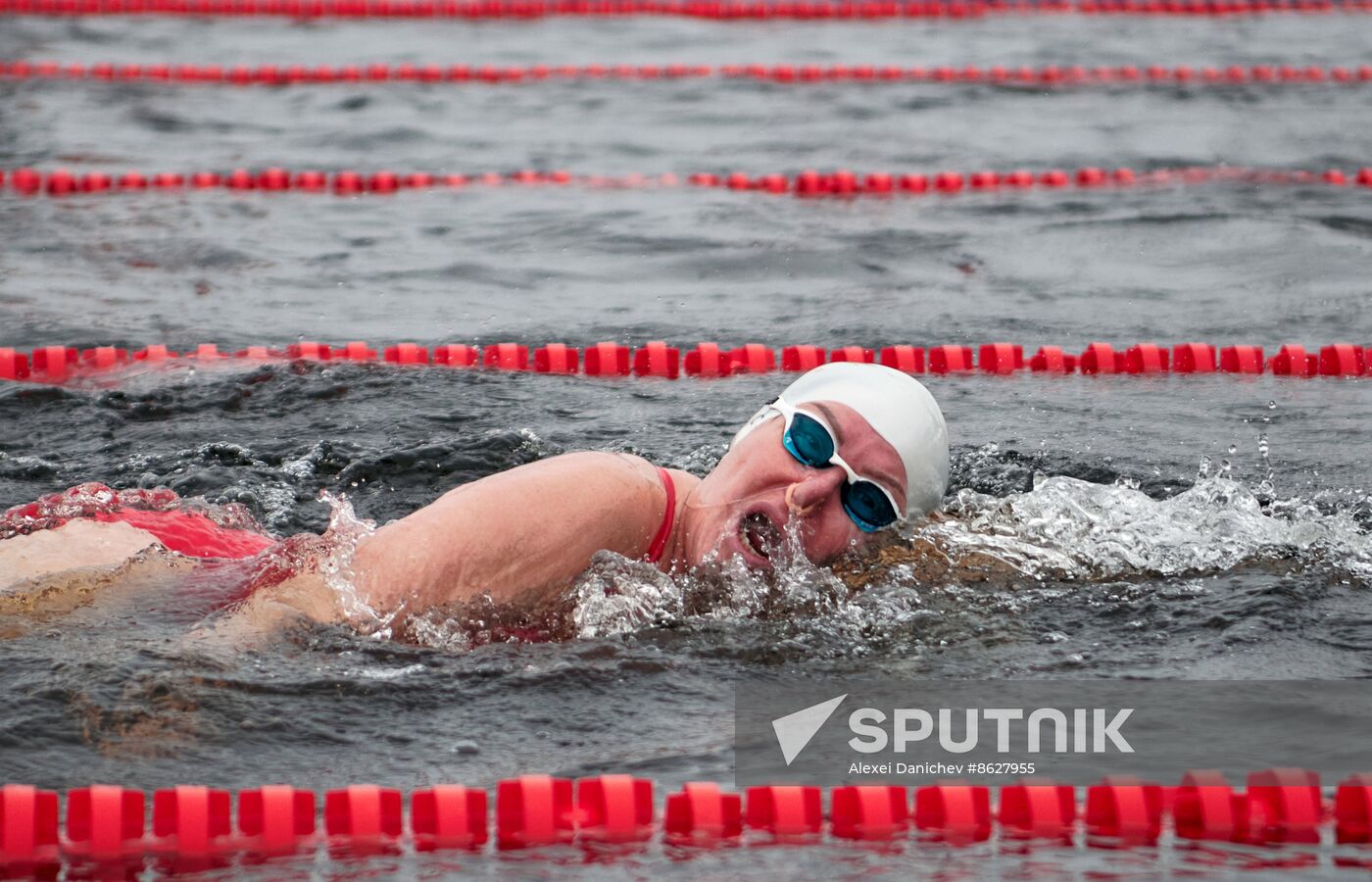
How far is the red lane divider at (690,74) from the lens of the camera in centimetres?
1240

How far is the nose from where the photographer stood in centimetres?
375

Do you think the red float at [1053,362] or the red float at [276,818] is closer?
the red float at [276,818]

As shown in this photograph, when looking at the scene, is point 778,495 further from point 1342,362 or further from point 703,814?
point 1342,362

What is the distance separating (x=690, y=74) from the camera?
1276cm

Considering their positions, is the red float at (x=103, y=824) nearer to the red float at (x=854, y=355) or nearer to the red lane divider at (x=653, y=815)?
the red lane divider at (x=653, y=815)

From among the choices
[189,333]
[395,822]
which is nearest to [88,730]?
[395,822]

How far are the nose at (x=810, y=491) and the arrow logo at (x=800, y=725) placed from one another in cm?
44

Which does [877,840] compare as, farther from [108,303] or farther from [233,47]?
[233,47]

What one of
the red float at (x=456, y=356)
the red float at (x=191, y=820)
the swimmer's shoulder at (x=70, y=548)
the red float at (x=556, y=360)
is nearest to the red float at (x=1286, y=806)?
the red float at (x=191, y=820)

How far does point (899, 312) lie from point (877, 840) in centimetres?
447

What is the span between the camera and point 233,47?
13500 mm

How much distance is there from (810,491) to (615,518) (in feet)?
1.48

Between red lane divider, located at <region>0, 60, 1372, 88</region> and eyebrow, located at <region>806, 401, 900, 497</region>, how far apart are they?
913 centimetres

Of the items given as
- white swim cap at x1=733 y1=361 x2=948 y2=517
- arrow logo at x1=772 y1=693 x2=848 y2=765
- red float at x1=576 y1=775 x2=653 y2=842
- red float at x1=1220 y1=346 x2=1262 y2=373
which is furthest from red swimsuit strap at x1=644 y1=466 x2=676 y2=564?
red float at x1=1220 y1=346 x2=1262 y2=373
